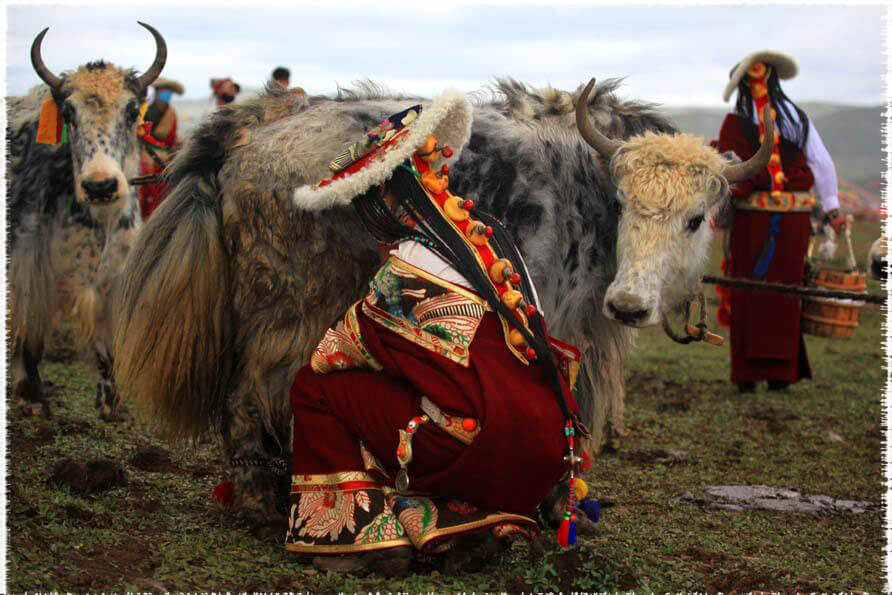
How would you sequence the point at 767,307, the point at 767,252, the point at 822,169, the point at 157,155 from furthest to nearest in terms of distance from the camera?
the point at 767,307
the point at 767,252
the point at 822,169
the point at 157,155

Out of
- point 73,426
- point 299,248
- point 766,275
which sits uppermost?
point 299,248

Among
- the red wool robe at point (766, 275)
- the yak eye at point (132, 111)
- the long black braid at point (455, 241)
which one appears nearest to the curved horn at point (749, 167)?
the long black braid at point (455, 241)

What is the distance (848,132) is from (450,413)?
97.1 ft

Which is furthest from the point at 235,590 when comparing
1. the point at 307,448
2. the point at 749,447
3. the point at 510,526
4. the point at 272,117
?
the point at 749,447

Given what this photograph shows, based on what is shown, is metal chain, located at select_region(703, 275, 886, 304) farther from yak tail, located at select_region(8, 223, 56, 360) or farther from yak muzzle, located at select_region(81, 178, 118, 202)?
yak tail, located at select_region(8, 223, 56, 360)

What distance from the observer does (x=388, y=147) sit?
2682 mm

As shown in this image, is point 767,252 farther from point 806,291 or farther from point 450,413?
point 450,413

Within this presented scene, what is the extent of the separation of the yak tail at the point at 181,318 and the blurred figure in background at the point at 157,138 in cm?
24

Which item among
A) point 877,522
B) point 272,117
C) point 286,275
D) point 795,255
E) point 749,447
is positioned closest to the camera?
point 286,275

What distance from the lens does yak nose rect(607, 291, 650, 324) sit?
2.93 metres

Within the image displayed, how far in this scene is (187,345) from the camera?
3051 mm

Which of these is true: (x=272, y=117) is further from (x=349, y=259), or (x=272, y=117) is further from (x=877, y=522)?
(x=877, y=522)

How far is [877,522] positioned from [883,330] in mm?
5171

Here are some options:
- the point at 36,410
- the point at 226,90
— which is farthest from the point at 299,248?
the point at 226,90
